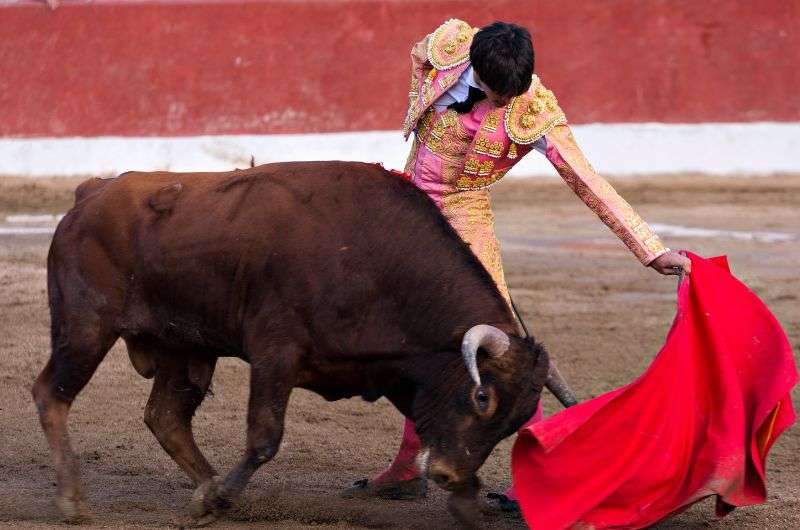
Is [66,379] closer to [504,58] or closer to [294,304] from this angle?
[294,304]

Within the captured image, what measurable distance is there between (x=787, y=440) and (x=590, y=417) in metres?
1.49

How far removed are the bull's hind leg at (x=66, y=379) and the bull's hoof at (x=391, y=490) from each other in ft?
2.49

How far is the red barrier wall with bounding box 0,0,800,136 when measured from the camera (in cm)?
1066

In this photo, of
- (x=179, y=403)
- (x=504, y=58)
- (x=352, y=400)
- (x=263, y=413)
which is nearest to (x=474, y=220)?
(x=504, y=58)

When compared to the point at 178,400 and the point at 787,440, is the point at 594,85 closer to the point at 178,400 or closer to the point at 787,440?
the point at 787,440

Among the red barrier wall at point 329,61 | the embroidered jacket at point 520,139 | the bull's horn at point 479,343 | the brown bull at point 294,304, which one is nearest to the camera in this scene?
the bull's horn at point 479,343

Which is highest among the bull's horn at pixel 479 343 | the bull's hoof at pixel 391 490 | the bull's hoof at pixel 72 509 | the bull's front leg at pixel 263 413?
the bull's horn at pixel 479 343

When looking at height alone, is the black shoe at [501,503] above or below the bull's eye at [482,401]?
below

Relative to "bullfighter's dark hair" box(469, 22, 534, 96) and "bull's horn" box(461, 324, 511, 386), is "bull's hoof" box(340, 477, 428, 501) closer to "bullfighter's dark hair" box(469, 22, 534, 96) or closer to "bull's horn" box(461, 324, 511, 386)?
"bull's horn" box(461, 324, 511, 386)

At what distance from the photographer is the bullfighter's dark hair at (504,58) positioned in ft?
11.0

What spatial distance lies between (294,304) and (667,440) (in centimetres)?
98

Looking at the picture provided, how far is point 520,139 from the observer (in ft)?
11.7

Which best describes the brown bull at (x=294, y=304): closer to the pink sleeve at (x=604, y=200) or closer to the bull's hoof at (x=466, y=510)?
the bull's hoof at (x=466, y=510)

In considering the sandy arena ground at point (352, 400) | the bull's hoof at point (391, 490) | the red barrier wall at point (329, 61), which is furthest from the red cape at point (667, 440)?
the red barrier wall at point (329, 61)
